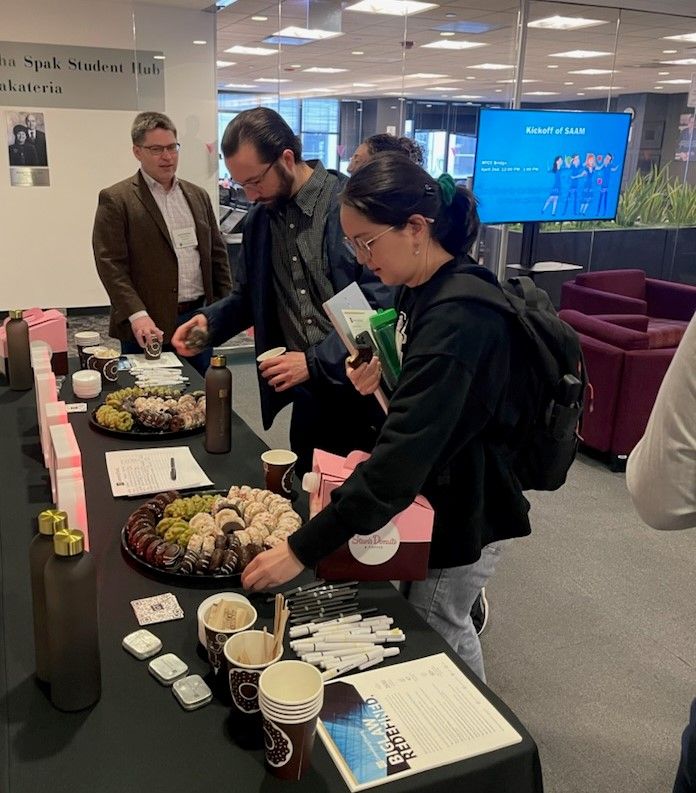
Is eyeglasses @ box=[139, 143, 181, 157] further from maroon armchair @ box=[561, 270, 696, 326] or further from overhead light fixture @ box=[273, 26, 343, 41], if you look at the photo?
overhead light fixture @ box=[273, 26, 343, 41]

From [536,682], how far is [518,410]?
4.15 ft

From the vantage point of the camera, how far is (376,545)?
1.29 meters

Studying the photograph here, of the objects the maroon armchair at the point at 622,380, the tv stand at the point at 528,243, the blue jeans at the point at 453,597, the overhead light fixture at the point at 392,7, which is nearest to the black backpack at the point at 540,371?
the blue jeans at the point at 453,597

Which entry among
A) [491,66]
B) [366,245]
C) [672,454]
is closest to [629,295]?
[491,66]

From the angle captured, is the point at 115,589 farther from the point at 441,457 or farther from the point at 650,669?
the point at 650,669

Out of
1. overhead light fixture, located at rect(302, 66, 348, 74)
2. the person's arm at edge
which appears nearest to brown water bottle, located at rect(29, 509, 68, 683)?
the person's arm at edge

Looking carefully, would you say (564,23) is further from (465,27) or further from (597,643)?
(597,643)

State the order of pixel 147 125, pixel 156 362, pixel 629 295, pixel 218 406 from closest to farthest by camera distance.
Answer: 1. pixel 218 406
2. pixel 156 362
3. pixel 147 125
4. pixel 629 295

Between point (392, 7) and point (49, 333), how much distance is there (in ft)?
15.1

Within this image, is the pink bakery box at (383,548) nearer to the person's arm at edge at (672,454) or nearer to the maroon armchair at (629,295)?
the person's arm at edge at (672,454)

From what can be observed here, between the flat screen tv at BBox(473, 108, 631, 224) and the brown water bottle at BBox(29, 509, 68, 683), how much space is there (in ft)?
14.6

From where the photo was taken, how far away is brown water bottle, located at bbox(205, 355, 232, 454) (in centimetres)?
185

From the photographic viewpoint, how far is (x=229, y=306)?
2.31 m

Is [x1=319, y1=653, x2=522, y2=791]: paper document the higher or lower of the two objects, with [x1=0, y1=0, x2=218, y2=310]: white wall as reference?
lower
